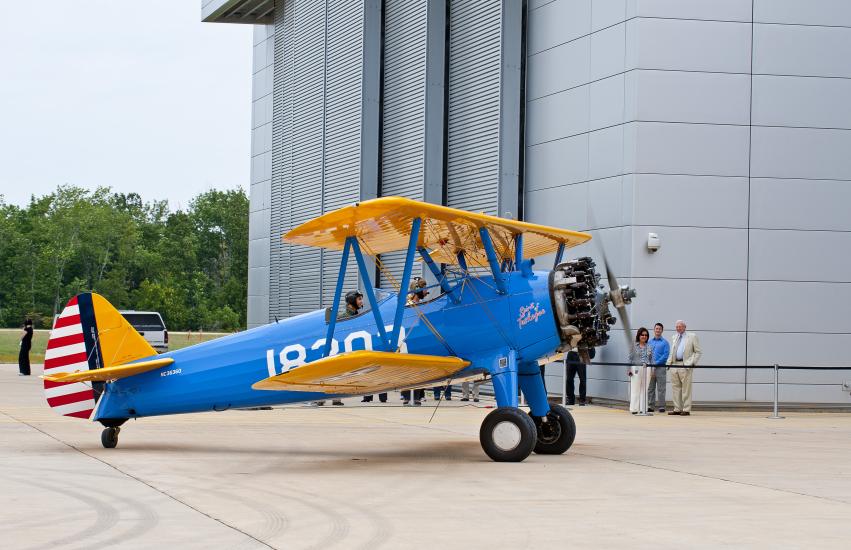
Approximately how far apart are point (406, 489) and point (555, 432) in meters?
3.61

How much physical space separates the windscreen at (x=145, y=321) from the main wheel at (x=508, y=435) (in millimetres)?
30360

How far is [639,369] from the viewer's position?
19.9 meters

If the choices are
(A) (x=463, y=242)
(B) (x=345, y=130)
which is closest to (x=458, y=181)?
(B) (x=345, y=130)

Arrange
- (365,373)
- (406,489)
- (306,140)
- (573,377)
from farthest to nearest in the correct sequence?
1. (306,140)
2. (573,377)
3. (365,373)
4. (406,489)

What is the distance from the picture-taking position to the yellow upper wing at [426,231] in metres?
11.4

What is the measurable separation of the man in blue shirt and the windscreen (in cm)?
2405

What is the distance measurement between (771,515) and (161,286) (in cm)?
10000

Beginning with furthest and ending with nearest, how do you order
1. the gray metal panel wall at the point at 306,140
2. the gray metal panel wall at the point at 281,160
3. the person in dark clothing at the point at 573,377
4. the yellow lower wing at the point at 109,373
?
the gray metal panel wall at the point at 281,160, the gray metal panel wall at the point at 306,140, the person in dark clothing at the point at 573,377, the yellow lower wing at the point at 109,373

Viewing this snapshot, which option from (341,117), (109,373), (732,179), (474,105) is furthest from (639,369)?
A: (341,117)

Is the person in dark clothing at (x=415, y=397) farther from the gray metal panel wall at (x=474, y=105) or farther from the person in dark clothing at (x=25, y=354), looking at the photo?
the person in dark clothing at (x=25, y=354)

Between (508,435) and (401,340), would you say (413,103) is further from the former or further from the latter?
(508,435)

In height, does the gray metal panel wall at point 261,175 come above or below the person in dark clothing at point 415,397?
above

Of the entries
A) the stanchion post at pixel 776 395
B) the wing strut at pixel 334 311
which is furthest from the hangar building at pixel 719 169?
the wing strut at pixel 334 311

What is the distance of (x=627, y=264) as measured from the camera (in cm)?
2053
